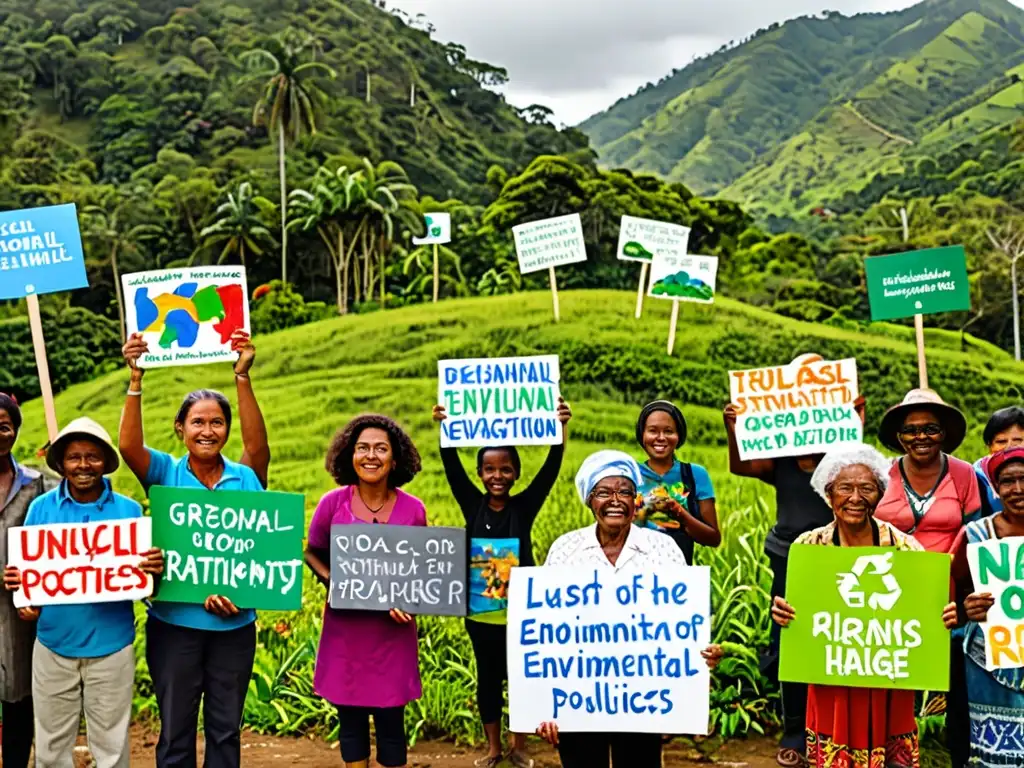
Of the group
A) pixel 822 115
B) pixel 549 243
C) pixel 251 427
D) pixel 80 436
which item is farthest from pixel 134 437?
pixel 822 115

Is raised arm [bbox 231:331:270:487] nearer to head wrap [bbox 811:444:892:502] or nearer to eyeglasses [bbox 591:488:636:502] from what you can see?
eyeglasses [bbox 591:488:636:502]

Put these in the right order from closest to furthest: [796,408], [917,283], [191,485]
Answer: [191,485]
[796,408]
[917,283]

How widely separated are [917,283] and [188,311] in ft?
14.8

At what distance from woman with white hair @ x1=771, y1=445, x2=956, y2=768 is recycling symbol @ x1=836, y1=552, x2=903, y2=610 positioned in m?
0.10

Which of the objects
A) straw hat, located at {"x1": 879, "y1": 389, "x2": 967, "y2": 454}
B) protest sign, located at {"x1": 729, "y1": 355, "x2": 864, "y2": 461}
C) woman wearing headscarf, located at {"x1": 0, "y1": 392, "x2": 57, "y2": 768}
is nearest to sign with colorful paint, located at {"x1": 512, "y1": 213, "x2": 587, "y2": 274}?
protest sign, located at {"x1": 729, "y1": 355, "x2": 864, "y2": 461}

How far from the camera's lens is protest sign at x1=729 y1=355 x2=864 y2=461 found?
542 cm

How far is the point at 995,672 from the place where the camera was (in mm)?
3986

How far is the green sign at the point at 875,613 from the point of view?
382cm

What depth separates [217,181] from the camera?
46.6 metres

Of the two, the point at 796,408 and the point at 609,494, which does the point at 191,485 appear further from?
the point at 796,408

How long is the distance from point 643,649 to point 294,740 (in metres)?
3.04

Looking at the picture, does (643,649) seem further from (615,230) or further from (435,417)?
(615,230)

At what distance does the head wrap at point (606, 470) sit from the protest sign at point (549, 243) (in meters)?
9.53

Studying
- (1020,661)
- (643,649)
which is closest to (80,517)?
(643,649)
